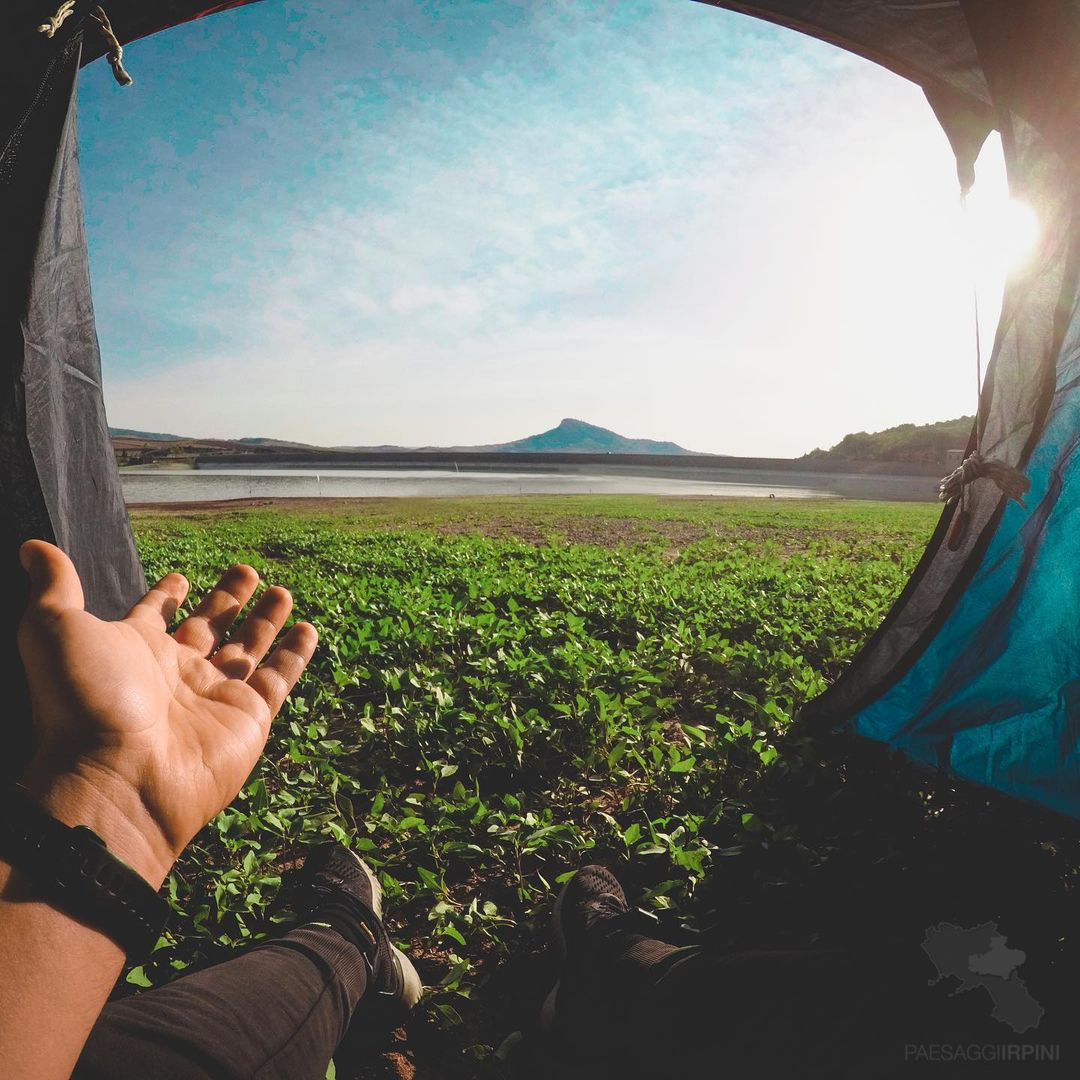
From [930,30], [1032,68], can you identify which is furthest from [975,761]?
[930,30]

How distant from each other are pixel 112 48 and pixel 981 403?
3.31 meters

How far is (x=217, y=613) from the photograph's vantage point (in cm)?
192

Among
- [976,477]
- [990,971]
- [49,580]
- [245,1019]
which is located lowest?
[245,1019]

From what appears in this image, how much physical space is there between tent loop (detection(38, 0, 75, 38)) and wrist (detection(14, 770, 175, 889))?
2.04m

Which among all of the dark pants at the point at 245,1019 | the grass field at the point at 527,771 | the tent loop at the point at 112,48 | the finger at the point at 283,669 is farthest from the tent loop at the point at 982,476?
the tent loop at the point at 112,48

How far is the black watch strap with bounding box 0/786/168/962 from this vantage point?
95cm

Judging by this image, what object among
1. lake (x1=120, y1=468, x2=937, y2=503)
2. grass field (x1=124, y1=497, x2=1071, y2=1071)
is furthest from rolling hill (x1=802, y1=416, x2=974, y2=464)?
grass field (x1=124, y1=497, x2=1071, y2=1071)

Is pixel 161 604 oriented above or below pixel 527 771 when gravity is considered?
above

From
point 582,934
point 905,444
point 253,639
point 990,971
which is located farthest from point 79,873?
point 905,444

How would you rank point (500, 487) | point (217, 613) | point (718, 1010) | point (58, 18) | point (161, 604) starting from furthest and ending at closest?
point (500, 487) < point (217, 613) < point (161, 604) < point (58, 18) < point (718, 1010)

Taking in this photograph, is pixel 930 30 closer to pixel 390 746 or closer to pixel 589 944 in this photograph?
pixel 589 944

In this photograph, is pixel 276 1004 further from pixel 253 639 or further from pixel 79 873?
pixel 253 639

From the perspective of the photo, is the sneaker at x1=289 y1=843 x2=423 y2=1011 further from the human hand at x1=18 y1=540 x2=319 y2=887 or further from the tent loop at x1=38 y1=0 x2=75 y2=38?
the tent loop at x1=38 y1=0 x2=75 y2=38

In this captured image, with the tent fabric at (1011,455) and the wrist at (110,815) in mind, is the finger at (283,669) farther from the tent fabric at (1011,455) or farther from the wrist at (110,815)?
the tent fabric at (1011,455)
